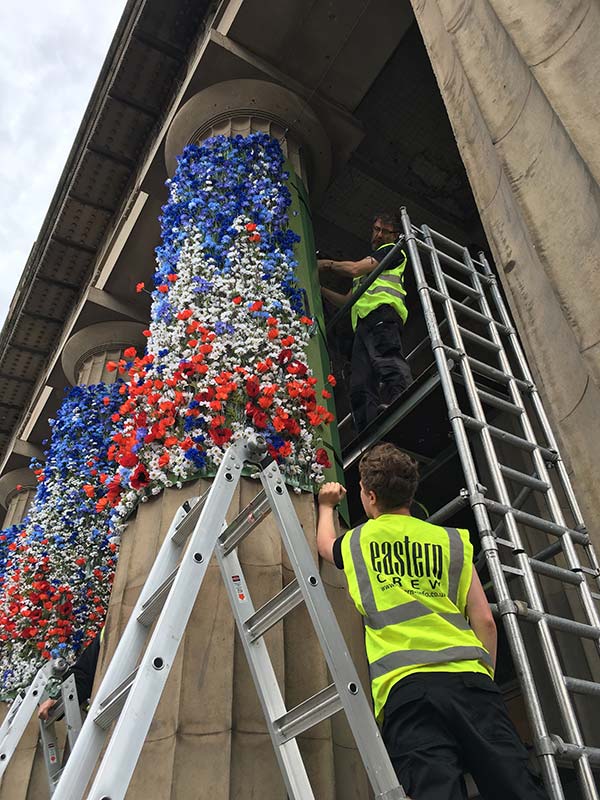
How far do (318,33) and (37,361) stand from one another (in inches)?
311

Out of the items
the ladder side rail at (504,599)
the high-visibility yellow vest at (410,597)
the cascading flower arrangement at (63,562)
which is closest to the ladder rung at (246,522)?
the high-visibility yellow vest at (410,597)

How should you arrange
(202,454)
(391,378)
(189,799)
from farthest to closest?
(391,378)
(202,454)
(189,799)

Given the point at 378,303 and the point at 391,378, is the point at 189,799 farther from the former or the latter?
the point at 378,303

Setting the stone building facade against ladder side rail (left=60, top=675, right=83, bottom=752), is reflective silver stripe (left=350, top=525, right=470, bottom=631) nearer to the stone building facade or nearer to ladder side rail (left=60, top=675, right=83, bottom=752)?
the stone building facade

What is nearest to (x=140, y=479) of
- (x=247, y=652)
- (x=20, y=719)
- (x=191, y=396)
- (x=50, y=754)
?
(x=191, y=396)

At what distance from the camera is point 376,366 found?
629 cm

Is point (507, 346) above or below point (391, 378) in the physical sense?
above

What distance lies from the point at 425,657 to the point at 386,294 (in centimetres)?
426

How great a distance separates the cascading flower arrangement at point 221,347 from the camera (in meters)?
5.04

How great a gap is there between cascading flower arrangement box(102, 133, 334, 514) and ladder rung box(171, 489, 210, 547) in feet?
2.98

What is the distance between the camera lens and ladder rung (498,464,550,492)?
4477 mm

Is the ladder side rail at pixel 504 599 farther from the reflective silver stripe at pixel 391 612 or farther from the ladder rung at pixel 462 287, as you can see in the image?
the ladder rung at pixel 462 287

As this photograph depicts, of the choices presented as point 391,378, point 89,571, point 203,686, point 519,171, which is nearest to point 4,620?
point 89,571

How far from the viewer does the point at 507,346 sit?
307 inches
